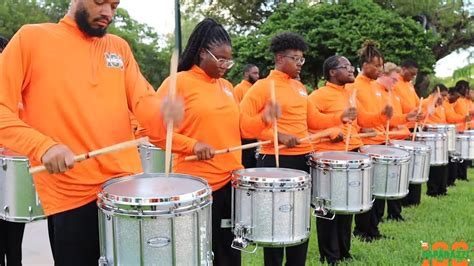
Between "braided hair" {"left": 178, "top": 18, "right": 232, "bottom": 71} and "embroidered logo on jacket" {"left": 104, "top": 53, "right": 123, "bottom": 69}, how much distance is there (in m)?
0.91

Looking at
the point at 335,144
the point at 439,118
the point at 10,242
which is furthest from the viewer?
the point at 439,118

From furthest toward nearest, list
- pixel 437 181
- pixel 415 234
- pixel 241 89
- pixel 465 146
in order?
pixel 465 146
pixel 241 89
pixel 437 181
pixel 415 234

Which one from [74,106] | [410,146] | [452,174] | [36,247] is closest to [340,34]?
[452,174]

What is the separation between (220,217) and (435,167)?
231 inches

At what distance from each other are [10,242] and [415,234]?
13.9ft

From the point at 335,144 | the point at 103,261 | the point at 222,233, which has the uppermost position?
the point at 335,144

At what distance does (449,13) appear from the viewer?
58.2 ft

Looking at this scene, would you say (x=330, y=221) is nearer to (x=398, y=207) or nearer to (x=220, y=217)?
(x=220, y=217)

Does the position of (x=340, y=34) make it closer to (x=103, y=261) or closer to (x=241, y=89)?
(x=241, y=89)

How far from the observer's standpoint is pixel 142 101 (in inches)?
104

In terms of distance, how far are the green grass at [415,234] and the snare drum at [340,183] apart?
73 centimetres

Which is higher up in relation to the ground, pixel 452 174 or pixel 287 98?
pixel 287 98

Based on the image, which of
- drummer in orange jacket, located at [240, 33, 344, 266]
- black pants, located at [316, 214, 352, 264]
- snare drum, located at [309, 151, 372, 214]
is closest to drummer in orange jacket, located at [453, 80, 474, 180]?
black pants, located at [316, 214, 352, 264]

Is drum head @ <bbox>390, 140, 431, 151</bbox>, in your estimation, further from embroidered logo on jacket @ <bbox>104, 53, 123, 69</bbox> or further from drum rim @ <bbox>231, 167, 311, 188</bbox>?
embroidered logo on jacket @ <bbox>104, 53, 123, 69</bbox>
